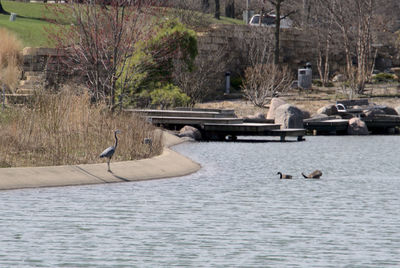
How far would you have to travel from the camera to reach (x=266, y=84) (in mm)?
45844

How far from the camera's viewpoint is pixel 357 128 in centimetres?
3962

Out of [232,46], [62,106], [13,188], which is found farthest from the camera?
[232,46]

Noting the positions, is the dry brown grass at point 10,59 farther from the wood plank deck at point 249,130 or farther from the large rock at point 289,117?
the large rock at point 289,117

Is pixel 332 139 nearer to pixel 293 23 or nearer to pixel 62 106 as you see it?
pixel 62 106

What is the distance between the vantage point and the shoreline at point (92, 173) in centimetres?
1841

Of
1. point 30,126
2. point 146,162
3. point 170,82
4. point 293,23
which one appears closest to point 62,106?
point 30,126

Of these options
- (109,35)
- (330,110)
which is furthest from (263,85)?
(109,35)

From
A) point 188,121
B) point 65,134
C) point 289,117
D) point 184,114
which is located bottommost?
point 188,121

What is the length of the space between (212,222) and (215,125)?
2085 centimetres

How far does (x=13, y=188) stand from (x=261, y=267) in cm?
870

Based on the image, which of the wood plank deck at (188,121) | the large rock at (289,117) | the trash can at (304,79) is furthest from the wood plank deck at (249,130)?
the trash can at (304,79)

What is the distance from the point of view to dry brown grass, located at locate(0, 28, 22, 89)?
1457 inches

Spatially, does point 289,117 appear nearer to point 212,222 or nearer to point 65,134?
point 65,134

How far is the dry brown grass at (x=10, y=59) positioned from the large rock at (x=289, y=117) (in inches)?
510
